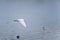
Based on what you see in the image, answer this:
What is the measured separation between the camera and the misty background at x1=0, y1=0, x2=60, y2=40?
1.52 m

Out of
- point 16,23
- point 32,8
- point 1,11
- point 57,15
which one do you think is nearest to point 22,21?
point 16,23

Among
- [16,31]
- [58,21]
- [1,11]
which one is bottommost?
[16,31]

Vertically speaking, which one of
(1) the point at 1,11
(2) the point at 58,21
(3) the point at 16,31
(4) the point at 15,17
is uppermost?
(1) the point at 1,11

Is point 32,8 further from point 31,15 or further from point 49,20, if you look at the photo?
point 49,20

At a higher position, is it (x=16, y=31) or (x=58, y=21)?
(x=58, y=21)

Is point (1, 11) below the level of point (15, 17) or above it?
above

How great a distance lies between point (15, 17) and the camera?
1536mm

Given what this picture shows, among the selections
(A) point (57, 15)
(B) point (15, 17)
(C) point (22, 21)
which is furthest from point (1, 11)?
(A) point (57, 15)

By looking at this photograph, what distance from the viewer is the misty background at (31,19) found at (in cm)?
152

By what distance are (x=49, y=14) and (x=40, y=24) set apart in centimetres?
22

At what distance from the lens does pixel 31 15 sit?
1.56 meters

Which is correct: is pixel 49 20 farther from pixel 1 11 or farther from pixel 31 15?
pixel 1 11

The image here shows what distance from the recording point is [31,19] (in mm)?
1548

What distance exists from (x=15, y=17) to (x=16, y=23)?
0.09 meters
